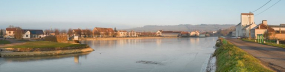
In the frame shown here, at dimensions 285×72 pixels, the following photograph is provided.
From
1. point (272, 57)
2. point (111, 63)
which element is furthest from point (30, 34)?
point (272, 57)

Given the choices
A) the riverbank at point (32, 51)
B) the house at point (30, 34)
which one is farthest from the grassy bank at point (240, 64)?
the house at point (30, 34)

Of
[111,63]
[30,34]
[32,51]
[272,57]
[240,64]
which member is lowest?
[111,63]

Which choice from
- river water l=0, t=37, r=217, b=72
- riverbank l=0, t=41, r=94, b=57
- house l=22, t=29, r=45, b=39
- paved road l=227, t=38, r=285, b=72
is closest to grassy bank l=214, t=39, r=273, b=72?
paved road l=227, t=38, r=285, b=72

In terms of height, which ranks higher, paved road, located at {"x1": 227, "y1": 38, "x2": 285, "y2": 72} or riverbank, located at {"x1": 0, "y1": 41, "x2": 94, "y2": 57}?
paved road, located at {"x1": 227, "y1": 38, "x2": 285, "y2": 72}

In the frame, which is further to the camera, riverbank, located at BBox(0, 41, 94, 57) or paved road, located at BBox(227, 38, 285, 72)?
riverbank, located at BBox(0, 41, 94, 57)

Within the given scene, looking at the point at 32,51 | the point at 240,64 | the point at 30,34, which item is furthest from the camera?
the point at 30,34

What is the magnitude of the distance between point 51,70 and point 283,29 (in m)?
58.4

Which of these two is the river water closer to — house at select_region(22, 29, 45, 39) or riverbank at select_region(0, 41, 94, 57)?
riverbank at select_region(0, 41, 94, 57)

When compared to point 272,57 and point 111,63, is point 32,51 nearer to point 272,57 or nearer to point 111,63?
point 111,63

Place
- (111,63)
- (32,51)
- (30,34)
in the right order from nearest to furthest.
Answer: (111,63), (32,51), (30,34)

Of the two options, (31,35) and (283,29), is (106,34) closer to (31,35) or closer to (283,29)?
(31,35)

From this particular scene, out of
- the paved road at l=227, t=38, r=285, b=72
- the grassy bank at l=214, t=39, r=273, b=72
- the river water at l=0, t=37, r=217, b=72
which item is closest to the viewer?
the grassy bank at l=214, t=39, r=273, b=72

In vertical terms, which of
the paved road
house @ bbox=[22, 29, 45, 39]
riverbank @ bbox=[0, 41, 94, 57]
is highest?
house @ bbox=[22, 29, 45, 39]

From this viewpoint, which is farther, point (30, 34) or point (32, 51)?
point (30, 34)
